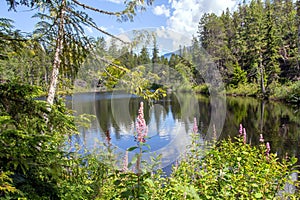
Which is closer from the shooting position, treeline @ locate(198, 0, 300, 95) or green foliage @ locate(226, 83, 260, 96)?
green foliage @ locate(226, 83, 260, 96)

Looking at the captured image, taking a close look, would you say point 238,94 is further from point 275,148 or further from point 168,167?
point 168,167

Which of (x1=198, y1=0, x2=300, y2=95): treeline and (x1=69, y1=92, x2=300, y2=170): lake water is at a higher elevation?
(x1=198, y1=0, x2=300, y2=95): treeline

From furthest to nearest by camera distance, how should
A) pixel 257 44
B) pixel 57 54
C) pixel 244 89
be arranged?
pixel 244 89 → pixel 257 44 → pixel 57 54

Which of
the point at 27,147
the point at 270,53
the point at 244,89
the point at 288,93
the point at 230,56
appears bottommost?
the point at 288,93

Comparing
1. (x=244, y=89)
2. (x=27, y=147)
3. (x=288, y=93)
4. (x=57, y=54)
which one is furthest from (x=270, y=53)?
(x=27, y=147)

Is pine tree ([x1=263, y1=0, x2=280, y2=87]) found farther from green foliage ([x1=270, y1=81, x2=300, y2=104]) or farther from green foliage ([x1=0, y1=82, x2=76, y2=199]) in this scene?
green foliage ([x1=0, y1=82, x2=76, y2=199])

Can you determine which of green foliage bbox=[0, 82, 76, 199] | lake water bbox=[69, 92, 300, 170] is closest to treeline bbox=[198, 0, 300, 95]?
lake water bbox=[69, 92, 300, 170]

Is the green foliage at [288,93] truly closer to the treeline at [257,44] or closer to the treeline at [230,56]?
the treeline at [230,56]

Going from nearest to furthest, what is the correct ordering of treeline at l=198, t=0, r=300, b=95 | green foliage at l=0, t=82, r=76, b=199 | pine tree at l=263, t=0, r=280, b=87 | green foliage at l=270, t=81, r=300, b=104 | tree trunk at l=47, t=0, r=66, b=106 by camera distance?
1. green foliage at l=0, t=82, r=76, b=199
2. tree trunk at l=47, t=0, r=66, b=106
3. green foliage at l=270, t=81, r=300, b=104
4. pine tree at l=263, t=0, r=280, b=87
5. treeline at l=198, t=0, r=300, b=95

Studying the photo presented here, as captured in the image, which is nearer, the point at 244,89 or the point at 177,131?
the point at 177,131

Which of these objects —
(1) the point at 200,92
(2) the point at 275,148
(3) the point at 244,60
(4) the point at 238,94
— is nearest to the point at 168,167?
(2) the point at 275,148

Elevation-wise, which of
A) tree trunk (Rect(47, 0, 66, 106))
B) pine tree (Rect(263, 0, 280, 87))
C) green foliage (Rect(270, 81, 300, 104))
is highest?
pine tree (Rect(263, 0, 280, 87))

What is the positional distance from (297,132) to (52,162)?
11616mm

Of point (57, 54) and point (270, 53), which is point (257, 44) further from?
point (57, 54)
